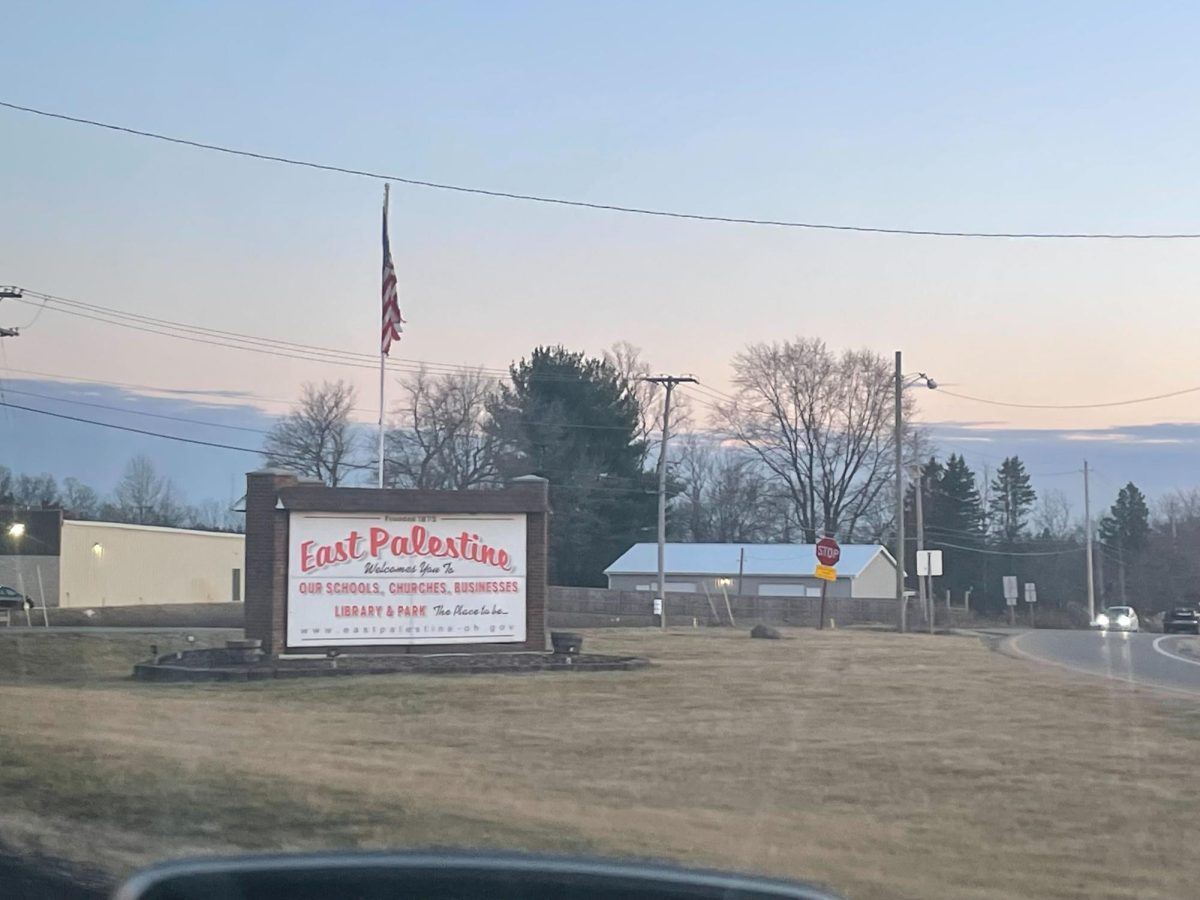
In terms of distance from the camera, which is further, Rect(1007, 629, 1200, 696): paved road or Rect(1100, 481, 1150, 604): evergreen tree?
Rect(1100, 481, 1150, 604): evergreen tree

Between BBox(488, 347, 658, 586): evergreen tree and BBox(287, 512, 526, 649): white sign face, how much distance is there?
46.7m

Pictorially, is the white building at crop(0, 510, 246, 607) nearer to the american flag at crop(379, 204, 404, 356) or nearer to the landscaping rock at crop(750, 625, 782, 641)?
the landscaping rock at crop(750, 625, 782, 641)

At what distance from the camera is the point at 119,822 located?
970 centimetres

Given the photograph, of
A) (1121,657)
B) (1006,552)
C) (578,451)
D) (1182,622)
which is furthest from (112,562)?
(1006,552)

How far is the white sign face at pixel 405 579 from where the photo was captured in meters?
27.2

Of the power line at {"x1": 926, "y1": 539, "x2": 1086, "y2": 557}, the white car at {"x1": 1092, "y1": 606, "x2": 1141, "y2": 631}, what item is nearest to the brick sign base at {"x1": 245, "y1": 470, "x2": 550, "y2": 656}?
the white car at {"x1": 1092, "y1": 606, "x2": 1141, "y2": 631}

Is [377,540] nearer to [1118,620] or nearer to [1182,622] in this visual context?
[1182,622]

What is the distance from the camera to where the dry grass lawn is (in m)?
9.41

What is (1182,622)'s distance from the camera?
6209cm

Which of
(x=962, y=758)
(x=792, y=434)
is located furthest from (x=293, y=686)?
(x=792, y=434)

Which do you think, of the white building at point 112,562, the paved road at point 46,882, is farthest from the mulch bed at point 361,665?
the white building at point 112,562

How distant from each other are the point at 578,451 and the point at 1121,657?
45258 mm

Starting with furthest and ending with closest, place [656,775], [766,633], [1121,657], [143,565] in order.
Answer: [143,565]
[766,633]
[1121,657]
[656,775]

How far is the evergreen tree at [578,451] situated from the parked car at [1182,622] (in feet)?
92.7
